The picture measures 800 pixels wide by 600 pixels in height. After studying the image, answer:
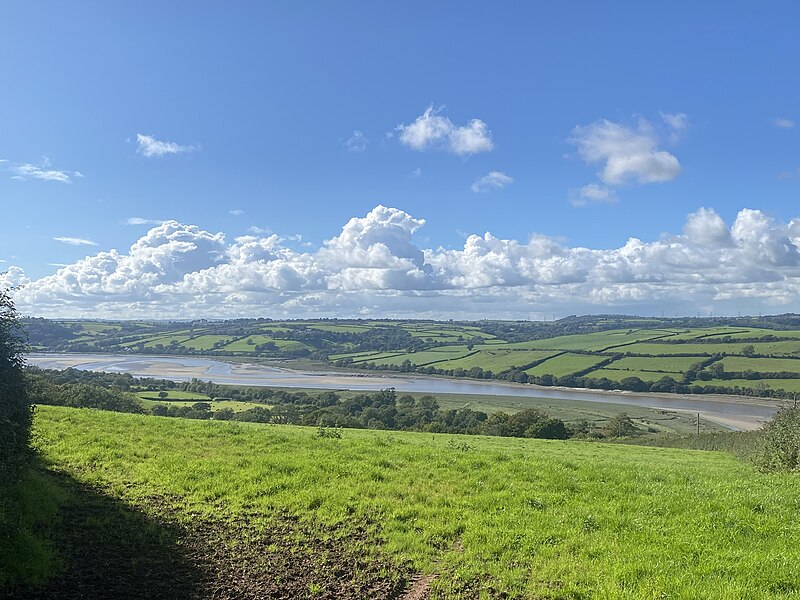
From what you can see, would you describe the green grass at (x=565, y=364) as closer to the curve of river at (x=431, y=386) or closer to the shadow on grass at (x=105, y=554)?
the curve of river at (x=431, y=386)

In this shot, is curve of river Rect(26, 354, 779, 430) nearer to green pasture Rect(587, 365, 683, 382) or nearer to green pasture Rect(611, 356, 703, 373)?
green pasture Rect(587, 365, 683, 382)

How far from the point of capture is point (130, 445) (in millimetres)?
18031

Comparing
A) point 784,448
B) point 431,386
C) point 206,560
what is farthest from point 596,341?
point 206,560

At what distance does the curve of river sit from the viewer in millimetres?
91812

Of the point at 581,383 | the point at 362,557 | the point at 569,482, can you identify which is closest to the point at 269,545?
the point at 362,557

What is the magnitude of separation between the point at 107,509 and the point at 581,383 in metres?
120

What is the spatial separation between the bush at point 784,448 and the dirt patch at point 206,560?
706 inches

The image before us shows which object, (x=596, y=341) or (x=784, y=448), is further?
(x=596, y=341)

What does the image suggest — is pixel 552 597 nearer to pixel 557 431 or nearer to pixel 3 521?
pixel 3 521

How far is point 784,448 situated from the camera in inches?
868

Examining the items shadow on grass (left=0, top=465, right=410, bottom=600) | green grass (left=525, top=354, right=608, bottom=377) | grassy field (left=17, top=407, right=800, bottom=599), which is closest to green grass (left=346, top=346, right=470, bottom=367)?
green grass (left=525, top=354, right=608, bottom=377)

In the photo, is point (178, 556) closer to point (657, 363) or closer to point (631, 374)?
point (631, 374)

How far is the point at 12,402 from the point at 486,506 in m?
10.6

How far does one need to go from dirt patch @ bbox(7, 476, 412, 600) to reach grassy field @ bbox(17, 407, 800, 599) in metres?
0.33
